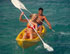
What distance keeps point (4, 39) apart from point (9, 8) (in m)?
4.81

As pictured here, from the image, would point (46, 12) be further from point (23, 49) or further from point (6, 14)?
point (23, 49)

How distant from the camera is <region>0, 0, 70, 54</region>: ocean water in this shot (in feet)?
34.4

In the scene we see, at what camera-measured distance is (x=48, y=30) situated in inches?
494

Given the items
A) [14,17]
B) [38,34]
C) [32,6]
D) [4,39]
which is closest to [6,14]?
[14,17]

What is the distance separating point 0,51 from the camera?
34.2 feet

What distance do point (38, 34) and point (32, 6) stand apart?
6.20m

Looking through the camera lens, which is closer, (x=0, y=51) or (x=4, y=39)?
(x=0, y=51)

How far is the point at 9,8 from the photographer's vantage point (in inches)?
634

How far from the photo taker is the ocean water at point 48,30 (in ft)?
34.4

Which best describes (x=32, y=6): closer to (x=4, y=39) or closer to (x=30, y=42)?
(x=4, y=39)

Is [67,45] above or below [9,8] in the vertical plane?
below

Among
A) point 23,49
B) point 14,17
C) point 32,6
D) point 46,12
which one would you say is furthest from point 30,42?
point 32,6

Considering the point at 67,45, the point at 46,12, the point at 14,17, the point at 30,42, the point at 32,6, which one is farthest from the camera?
the point at 32,6

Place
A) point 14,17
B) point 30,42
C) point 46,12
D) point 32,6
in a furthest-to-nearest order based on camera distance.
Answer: point 32,6 → point 46,12 → point 14,17 → point 30,42
